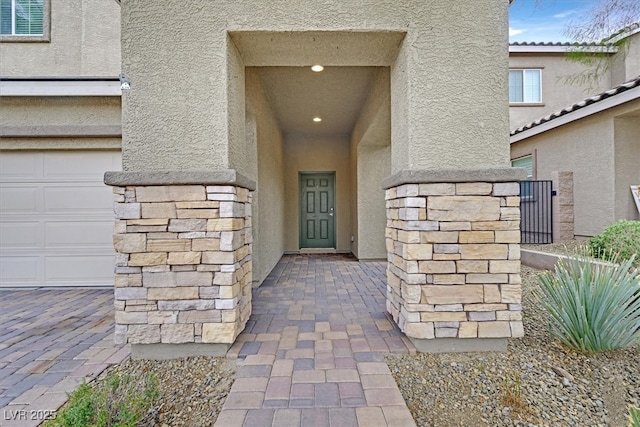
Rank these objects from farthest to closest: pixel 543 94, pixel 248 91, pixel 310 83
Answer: pixel 543 94
pixel 310 83
pixel 248 91

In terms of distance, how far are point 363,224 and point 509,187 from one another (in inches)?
160

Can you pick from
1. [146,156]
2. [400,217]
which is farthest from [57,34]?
[400,217]

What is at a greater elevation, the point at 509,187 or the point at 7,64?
the point at 7,64

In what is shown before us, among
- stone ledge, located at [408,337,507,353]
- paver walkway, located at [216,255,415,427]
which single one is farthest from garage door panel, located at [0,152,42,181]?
stone ledge, located at [408,337,507,353]

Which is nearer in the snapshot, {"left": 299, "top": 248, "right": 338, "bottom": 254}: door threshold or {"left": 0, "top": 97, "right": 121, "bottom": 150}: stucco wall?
{"left": 0, "top": 97, "right": 121, "bottom": 150}: stucco wall

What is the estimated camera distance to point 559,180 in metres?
6.49

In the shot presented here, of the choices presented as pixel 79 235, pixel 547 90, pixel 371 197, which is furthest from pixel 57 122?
pixel 547 90

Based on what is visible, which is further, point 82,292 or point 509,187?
point 82,292

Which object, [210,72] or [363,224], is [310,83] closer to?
[210,72]

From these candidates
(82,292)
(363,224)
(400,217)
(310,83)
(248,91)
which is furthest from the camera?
(363,224)

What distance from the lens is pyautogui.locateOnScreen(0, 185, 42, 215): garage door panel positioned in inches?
180

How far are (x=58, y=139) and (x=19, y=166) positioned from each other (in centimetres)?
76

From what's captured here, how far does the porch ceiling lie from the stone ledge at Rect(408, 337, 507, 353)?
3441 mm

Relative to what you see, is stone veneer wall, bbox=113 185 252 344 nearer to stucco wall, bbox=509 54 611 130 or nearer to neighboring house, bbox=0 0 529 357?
neighboring house, bbox=0 0 529 357
